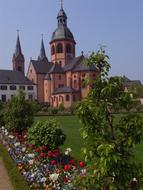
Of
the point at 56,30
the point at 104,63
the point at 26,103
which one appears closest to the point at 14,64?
the point at 56,30

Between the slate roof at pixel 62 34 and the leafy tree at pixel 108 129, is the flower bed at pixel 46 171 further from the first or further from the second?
the slate roof at pixel 62 34

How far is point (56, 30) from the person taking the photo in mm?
84188

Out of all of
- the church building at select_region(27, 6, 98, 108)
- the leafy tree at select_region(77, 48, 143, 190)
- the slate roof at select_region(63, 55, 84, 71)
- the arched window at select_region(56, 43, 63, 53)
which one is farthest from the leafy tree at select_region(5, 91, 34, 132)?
the arched window at select_region(56, 43, 63, 53)

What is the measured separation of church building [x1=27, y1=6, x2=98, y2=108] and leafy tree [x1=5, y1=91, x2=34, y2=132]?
165 ft

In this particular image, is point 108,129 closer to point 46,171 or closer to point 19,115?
point 46,171

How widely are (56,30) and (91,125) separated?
3205 inches

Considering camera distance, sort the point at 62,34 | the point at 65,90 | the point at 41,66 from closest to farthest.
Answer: the point at 65,90 → the point at 41,66 → the point at 62,34

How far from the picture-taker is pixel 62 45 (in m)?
81.7

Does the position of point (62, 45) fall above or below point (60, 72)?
above

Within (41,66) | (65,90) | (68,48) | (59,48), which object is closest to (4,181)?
(65,90)

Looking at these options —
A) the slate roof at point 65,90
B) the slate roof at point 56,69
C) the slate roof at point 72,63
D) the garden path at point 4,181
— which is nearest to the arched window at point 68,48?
the slate roof at point 72,63

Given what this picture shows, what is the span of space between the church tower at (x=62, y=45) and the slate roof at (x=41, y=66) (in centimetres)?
219

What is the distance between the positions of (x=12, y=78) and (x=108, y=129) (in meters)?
75.6

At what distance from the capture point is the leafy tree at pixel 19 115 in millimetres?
19344
